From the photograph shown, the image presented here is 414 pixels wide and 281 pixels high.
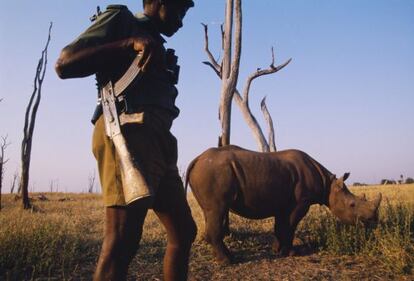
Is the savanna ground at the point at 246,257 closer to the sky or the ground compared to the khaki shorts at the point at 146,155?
closer to the ground

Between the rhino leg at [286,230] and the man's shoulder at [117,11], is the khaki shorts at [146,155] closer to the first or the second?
the man's shoulder at [117,11]

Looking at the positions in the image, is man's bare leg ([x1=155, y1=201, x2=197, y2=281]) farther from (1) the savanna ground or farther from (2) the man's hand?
(1) the savanna ground

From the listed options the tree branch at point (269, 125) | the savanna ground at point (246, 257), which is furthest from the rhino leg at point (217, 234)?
the tree branch at point (269, 125)

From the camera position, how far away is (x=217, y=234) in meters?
5.35

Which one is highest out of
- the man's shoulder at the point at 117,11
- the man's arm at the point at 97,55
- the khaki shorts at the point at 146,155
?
the man's shoulder at the point at 117,11

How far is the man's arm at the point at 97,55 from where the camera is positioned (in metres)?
2.02

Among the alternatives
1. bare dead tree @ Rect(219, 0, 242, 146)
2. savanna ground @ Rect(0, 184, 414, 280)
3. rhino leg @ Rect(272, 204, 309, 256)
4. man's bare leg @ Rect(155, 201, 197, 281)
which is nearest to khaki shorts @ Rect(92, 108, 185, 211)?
man's bare leg @ Rect(155, 201, 197, 281)

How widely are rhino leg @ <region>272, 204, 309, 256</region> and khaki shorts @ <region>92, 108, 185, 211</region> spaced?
3551mm

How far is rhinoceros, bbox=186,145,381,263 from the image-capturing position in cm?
558

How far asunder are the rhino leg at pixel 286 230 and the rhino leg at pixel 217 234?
784mm

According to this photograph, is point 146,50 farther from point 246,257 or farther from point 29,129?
point 29,129

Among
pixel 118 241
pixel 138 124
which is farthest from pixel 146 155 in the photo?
pixel 118 241

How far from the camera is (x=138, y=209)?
6.91ft

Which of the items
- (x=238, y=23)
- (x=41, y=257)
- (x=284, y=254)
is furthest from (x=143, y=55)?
(x=238, y=23)
